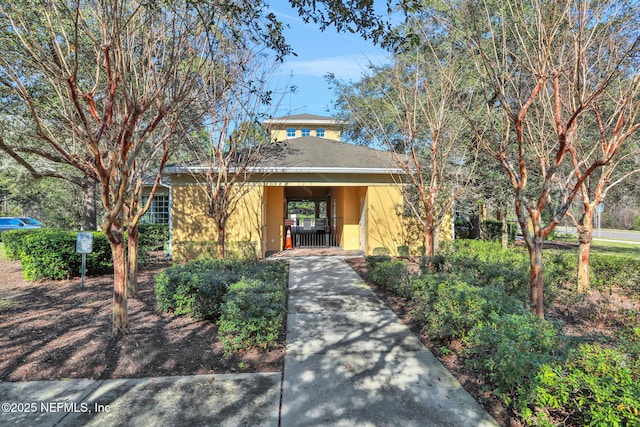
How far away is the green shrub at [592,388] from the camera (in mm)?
2076

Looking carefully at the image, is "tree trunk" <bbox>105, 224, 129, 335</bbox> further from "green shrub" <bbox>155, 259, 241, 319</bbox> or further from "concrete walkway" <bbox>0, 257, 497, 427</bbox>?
"concrete walkway" <bbox>0, 257, 497, 427</bbox>

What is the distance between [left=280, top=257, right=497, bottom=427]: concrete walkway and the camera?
2871mm

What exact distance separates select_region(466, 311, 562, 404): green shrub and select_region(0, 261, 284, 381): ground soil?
2.16 m

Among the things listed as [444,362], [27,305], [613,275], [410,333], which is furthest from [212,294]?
[613,275]

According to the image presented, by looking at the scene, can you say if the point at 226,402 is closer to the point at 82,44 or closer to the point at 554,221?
the point at 554,221

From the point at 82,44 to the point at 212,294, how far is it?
5.52 metres

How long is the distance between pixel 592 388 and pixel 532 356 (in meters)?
0.51

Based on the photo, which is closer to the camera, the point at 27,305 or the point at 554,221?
the point at 554,221

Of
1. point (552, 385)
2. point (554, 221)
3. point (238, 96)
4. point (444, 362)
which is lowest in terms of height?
point (444, 362)

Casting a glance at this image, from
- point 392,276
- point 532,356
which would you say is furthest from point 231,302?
point 392,276

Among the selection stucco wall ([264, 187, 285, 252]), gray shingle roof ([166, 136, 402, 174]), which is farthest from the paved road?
stucco wall ([264, 187, 285, 252])

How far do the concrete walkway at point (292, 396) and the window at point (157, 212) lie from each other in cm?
1471

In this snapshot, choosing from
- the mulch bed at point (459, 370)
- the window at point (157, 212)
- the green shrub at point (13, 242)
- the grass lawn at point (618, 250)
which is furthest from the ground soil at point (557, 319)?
the window at point (157, 212)

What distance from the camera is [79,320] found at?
5.20 m
